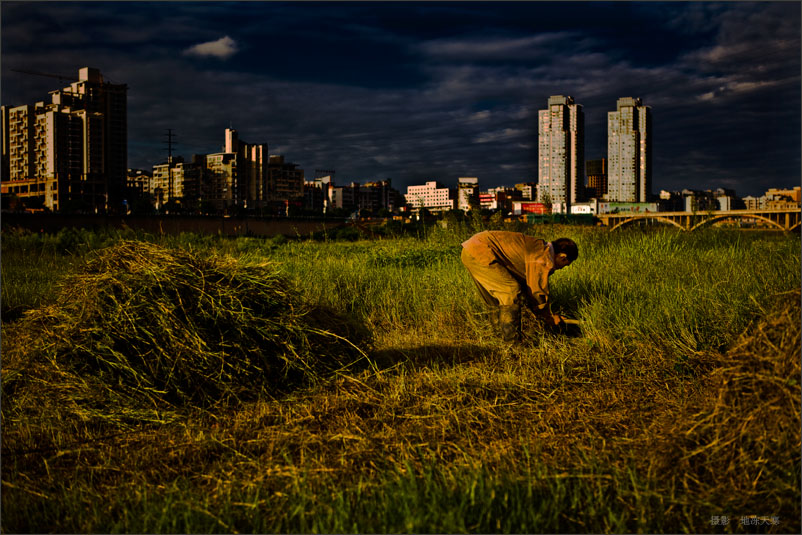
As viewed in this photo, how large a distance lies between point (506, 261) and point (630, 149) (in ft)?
450

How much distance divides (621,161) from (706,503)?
469ft

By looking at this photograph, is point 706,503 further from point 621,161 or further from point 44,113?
point 621,161

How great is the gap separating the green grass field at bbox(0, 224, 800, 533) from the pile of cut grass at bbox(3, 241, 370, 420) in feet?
0.05

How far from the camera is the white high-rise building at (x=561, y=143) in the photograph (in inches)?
4956

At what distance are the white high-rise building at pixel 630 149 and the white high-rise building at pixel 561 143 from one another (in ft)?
A: 28.4

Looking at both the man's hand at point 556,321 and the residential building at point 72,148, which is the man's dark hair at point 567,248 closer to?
the man's hand at point 556,321

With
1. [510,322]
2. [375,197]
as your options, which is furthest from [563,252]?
[375,197]

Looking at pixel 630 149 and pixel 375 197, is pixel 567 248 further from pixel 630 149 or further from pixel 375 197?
pixel 375 197

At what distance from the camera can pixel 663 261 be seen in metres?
7.44

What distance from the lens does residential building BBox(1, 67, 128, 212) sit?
235 feet

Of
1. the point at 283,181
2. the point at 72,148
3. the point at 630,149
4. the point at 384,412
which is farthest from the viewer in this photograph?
the point at 283,181

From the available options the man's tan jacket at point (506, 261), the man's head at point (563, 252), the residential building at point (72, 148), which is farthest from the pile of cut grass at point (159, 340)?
the residential building at point (72, 148)

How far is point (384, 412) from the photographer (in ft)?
10.8

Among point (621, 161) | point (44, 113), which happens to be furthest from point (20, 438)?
point (621, 161)
